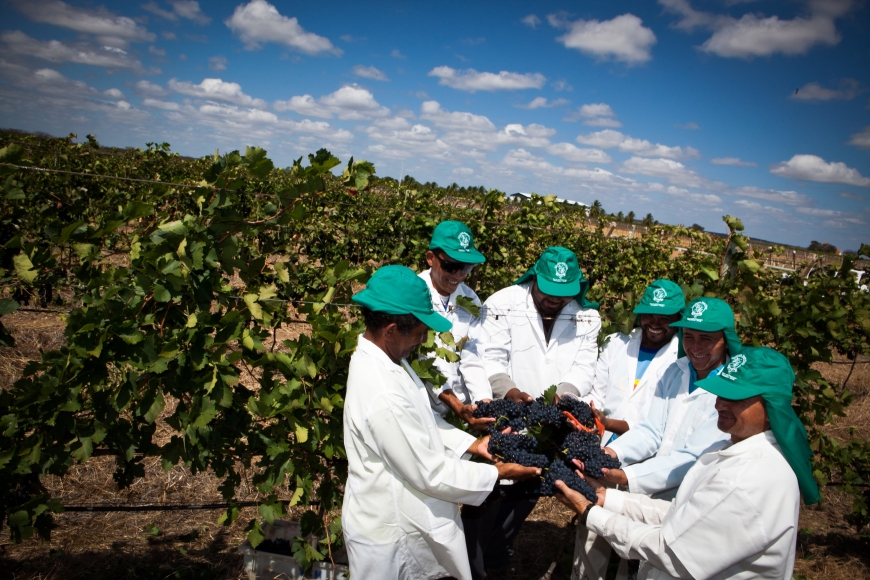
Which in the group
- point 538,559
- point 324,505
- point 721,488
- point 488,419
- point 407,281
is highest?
point 407,281

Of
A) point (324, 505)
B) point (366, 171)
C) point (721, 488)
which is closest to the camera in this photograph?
point (721, 488)

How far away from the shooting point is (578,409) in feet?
9.08

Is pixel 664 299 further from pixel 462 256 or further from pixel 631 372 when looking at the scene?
pixel 462 256

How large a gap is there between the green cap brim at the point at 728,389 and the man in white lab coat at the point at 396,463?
0.94 meters

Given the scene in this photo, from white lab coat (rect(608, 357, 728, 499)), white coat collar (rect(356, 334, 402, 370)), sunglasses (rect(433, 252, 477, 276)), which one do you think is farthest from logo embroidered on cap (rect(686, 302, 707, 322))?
white coat collar (rect(356, 334, 402, 370))

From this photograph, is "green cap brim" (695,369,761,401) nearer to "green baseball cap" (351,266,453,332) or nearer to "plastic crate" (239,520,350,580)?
"green baseball cap" (351,266,453,332)

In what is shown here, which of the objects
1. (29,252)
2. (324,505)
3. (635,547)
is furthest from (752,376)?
(29,252)

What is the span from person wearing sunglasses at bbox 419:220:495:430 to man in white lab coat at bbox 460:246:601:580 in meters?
0.11

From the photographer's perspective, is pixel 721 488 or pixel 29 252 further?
pixel 29 252

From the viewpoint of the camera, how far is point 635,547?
2.16 m

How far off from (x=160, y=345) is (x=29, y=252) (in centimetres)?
63

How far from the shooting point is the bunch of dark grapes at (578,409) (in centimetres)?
276

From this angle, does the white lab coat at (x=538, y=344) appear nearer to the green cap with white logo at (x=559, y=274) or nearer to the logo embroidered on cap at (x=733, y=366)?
the green cap with white logo at (x=559, y=274)

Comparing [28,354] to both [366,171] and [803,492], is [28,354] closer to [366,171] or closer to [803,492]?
[366,171]
